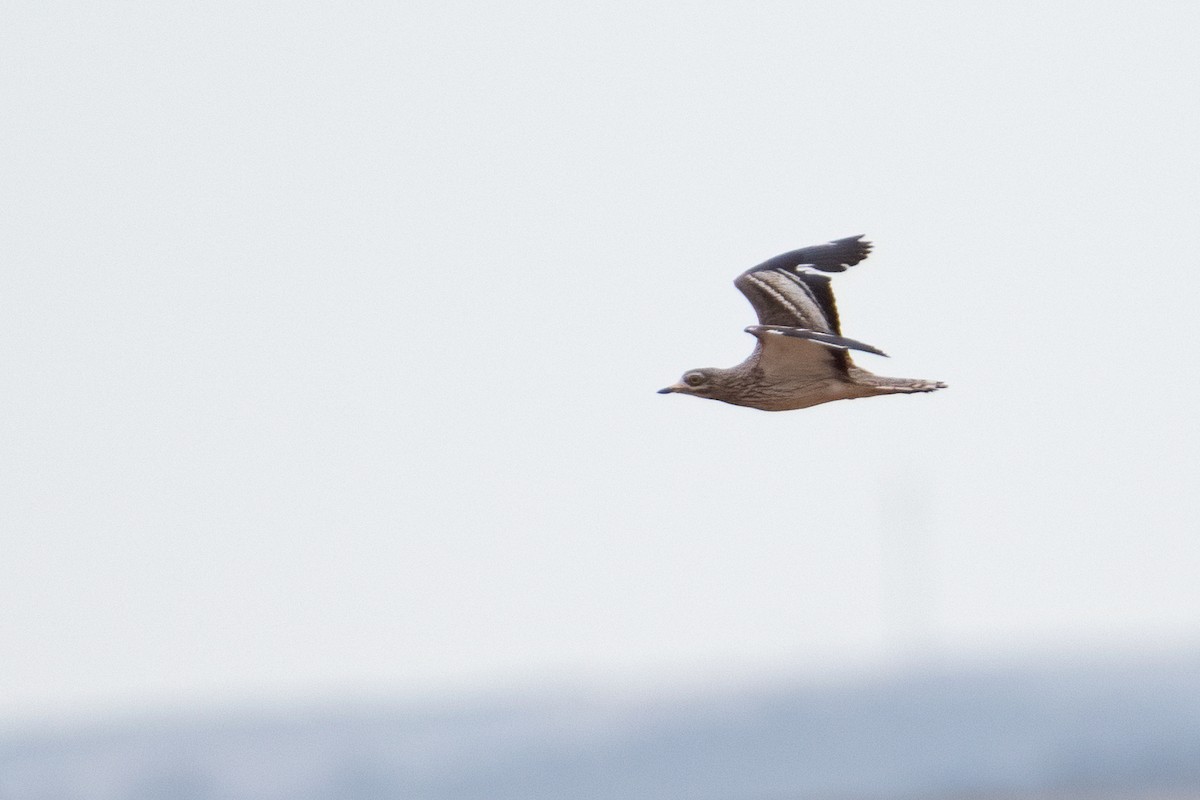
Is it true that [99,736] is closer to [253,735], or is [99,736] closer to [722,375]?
[253,735]

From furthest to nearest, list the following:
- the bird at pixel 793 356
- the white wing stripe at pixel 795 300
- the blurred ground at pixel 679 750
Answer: the blurred ground at pixel 679 750 < the white wing stripe at pixel 795 300 < the bird at pixel 793 356

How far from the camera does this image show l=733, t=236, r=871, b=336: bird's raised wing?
1995 cm

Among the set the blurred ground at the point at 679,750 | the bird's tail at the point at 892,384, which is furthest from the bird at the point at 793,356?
the blurred ground at the point at 679,750

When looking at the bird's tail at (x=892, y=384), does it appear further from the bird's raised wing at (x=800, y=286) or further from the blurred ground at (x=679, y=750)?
the blurred ground at (x=679, y=750)

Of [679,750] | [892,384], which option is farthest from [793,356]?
[679,750]

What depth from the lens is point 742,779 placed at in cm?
15462

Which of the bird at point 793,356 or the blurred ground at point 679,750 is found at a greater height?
the bird at point 793,356

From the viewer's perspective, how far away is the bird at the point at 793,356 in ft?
63.6

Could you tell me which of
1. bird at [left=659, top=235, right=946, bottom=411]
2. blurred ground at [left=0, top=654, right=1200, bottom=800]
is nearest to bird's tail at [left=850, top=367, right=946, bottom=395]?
bird at [left=659, top=235, right=946, bottom=411]

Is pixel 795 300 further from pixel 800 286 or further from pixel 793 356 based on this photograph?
pixel 793 356

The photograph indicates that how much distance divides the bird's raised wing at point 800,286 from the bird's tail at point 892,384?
1.42 feet

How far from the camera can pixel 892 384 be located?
1955 cm

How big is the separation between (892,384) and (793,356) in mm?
867

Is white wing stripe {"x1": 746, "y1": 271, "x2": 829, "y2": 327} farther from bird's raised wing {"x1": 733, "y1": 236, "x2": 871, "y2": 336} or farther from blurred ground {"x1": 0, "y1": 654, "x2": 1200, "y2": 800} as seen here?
blurred ground {"x1": 0, "y1": 654, "x2": 1200, "y2": 800}
